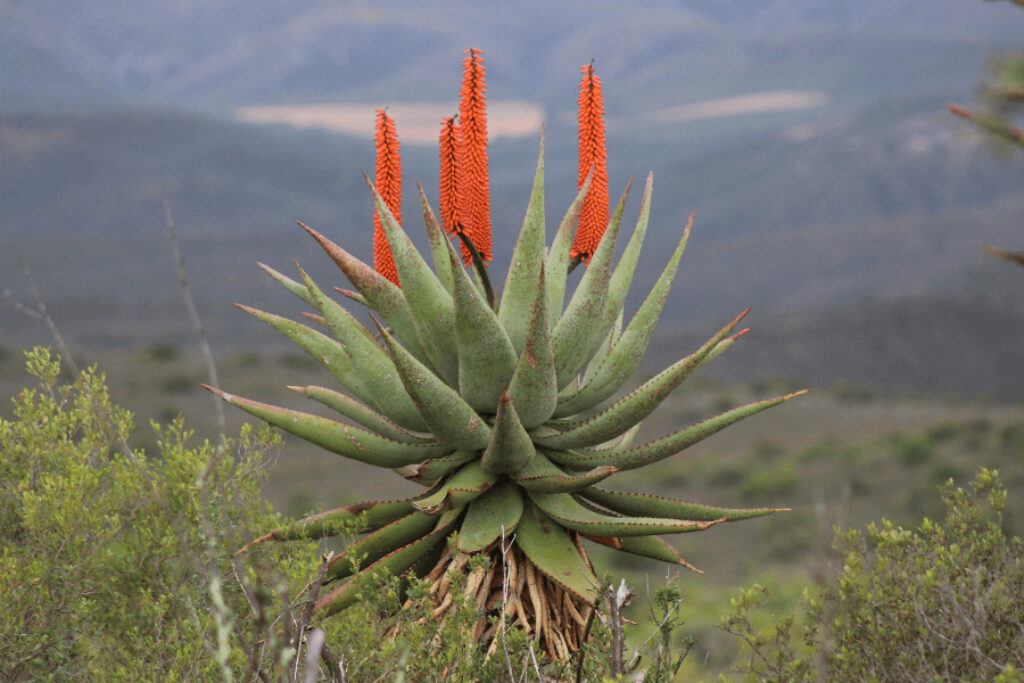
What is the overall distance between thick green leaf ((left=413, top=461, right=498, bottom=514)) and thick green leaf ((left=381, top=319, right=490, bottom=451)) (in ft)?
0.25

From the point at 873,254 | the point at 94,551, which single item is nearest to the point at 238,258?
the point at 873,254

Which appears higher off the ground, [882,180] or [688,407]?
[688,407]

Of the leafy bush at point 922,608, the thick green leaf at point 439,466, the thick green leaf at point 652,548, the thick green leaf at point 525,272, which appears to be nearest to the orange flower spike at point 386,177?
the thick green leaf at point 525,272

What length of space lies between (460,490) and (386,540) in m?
0.42

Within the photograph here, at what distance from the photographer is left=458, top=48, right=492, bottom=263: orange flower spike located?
11.0 feet

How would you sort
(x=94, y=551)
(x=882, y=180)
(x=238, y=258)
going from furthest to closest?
(x=882, y=180) < (x=238, y=258) < (x=94, y=551)

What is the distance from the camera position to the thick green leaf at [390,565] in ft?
10.1

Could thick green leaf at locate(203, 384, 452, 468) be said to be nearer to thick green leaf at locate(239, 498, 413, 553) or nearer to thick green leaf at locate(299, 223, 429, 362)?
thick green leaf at locate(239, 498, 413, 553)

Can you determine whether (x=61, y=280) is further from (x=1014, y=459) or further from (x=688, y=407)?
(x=1014, y=459)

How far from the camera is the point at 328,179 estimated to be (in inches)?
7229

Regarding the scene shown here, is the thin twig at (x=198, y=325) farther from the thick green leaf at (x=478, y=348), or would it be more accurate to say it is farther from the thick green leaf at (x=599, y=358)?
the thick green leaf at (x=599, y=358)

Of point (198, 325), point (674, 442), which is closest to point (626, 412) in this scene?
point (674, 442)

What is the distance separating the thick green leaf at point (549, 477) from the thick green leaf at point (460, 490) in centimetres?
10

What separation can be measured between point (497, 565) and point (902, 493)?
108 feet
